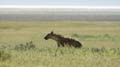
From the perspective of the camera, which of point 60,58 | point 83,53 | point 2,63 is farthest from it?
point 83,53

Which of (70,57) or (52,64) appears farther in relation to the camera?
Answer: (70,57)

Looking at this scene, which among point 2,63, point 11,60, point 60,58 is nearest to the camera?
point 2,63

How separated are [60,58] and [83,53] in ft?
6.46

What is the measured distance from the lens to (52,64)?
14062 millimetres

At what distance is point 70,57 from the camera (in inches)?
639

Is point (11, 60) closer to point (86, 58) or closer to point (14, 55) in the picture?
point (14, 55)

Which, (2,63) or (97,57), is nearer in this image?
(2,63)

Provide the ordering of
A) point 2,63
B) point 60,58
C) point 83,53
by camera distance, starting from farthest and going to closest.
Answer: point 83,53 → point 60,58 → point 2,63

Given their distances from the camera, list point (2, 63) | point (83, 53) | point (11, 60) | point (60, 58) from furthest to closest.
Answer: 1. point (83, 53)
2. point (60, 58)
3. point (11, 60)
4. point (2, 63)

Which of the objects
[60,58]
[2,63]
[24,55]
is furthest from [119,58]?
[2,63]

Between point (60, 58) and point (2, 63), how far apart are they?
2717mm

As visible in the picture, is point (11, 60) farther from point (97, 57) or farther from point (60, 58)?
point (97, 57)

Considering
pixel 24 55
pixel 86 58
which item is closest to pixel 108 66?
pixel 86 58

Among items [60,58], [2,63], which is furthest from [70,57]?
[2,63]
